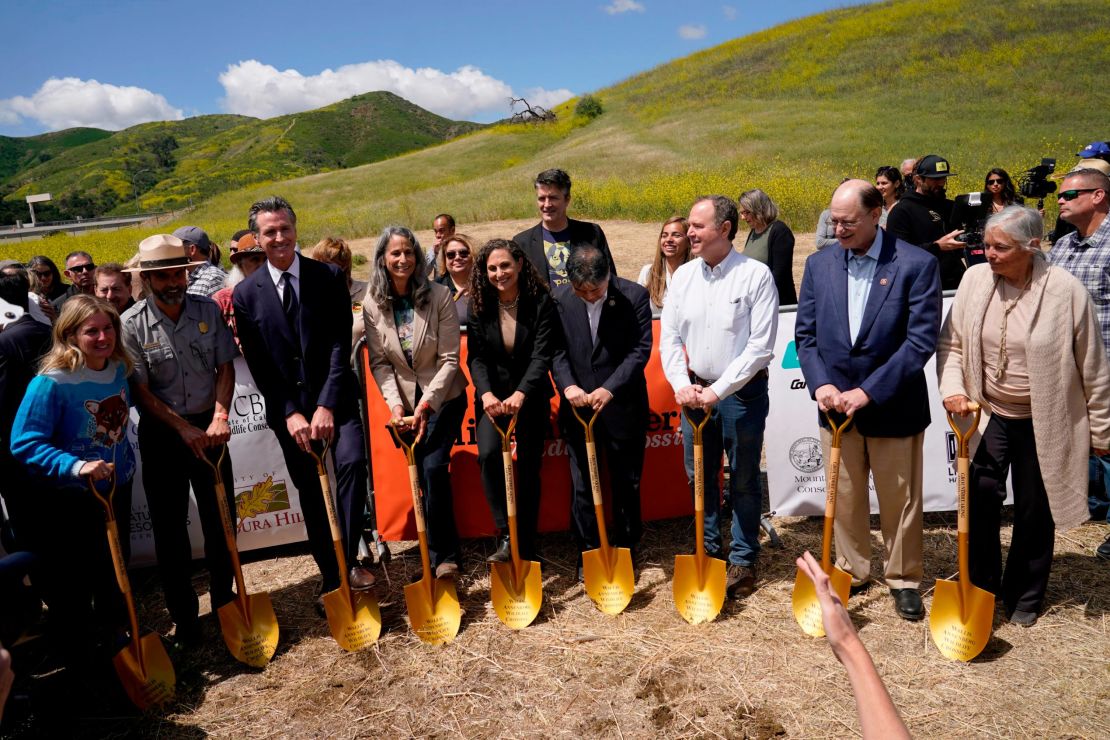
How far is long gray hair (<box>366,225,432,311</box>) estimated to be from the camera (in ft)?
14.5

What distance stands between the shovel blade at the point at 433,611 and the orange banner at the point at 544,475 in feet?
3.52

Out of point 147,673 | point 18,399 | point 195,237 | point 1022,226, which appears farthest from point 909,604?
point 195,237

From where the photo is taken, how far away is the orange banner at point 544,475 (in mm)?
5250

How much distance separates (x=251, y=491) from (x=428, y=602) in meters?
1.88

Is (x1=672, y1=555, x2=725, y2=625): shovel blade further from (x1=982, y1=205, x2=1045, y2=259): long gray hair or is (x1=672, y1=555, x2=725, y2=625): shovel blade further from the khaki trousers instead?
(x1=982, y1=205, x2=1045, y2=259): long gray hair

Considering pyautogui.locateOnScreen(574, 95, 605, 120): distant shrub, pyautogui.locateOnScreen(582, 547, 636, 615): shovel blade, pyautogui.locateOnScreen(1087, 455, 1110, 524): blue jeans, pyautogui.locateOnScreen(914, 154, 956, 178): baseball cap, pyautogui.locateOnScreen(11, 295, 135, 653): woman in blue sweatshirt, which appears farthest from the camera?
pyautogui.locateOnScreen(574, 95, 605, 120): distant shrub

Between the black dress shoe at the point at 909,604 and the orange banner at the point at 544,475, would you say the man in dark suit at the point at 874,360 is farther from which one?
the orange banner at the point at 544,475

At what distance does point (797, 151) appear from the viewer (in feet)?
109

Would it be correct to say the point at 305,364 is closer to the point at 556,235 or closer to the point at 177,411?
the point at 177,411

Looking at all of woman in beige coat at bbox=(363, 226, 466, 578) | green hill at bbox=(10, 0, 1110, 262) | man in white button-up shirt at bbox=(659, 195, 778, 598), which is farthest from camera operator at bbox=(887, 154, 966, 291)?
green hill at bbox=(10, 0, 1110, 262)

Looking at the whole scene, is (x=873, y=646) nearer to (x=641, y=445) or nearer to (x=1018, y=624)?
(x=1018, y=624)

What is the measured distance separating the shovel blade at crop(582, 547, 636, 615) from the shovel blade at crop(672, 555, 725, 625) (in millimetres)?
298

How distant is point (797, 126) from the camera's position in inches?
1484

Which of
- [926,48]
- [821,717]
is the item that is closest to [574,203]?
[821,717]
